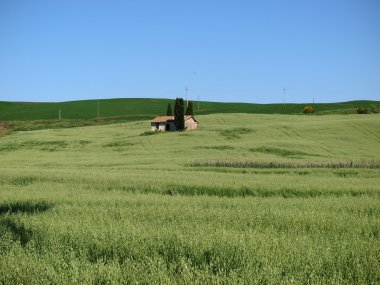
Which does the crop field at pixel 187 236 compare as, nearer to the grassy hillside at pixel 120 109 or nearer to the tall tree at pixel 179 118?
the tall tree at pixel 179 118

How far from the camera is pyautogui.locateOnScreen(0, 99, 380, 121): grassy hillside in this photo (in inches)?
Result: 4374

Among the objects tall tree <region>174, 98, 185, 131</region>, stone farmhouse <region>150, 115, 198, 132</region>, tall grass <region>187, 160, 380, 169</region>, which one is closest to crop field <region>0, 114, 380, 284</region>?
tall grass <region>187, 160, 380, 169</region>

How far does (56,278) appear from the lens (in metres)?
5.34

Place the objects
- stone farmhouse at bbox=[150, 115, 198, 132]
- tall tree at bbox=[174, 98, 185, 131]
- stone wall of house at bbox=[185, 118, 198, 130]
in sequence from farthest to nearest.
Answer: stone farmhouse at bbox=[150, 115, 198, 132] < stone wall of house at bbox=[185, 118, 198, 130] < tall tree at bbox=[174, 98, 185, 131]

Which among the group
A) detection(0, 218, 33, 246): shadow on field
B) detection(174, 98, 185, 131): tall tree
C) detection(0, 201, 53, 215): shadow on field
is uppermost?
detection(174, 98, 185, 131): tall tree

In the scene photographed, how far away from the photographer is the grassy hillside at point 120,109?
4374 inches

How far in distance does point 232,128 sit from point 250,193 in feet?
143

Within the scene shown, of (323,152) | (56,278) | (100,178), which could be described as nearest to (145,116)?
(323,152)

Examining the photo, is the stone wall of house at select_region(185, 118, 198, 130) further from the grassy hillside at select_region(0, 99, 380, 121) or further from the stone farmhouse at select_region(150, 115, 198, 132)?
the grassy hillside at select_region(0, 99, 380, 121)

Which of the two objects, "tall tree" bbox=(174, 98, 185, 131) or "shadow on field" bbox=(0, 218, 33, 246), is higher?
"tall tree" bbox=(174, 98, 185, 131)

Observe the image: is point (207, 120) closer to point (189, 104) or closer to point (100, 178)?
point (189, 104)

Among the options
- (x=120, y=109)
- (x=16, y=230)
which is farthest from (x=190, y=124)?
(x=120, y=109)

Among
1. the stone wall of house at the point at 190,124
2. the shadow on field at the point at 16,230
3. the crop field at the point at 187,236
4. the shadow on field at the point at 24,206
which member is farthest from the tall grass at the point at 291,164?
the stone wall of house at the point at 190,124

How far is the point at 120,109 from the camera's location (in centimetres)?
12575
